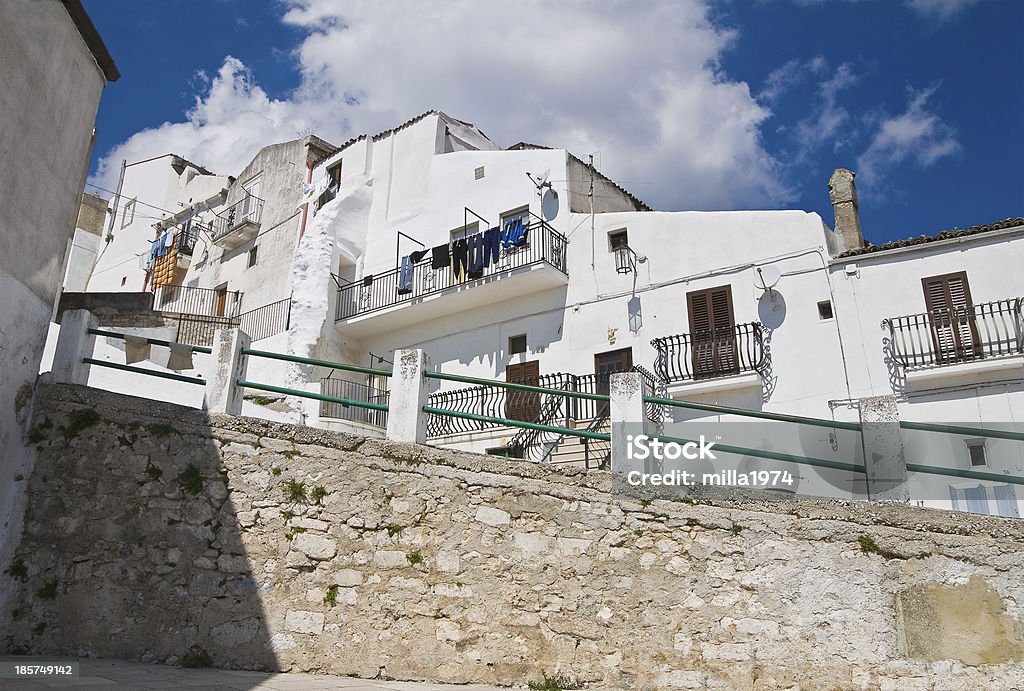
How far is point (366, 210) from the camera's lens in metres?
24.1

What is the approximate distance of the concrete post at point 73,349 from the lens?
8969 mm

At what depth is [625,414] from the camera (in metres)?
8.25

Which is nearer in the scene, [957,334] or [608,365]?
[957,334]

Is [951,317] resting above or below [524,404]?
above

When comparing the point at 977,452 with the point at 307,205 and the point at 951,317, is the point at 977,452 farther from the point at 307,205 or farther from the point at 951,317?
the point at 307,205

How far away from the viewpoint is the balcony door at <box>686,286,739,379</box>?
53.5 feet

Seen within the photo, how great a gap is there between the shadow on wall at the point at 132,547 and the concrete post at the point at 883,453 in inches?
236

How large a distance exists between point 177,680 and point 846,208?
16077 mm

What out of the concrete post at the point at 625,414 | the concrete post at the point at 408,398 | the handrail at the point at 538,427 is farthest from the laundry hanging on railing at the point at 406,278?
the concrete post at the point at 625,414

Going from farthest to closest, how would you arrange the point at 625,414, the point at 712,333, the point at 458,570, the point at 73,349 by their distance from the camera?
the point at 712,333 → the point at 73,349 → the point at 625,414 → the point at 458,570

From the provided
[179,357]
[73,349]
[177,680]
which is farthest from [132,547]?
[179,357]

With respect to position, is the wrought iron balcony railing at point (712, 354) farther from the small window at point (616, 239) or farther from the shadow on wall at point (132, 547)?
the shadow on wall at point (132, 547)

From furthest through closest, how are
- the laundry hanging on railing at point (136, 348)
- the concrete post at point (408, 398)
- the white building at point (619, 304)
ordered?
the white building at point (619, 304) → the laundry hanging on railing at point (136, 348) → the concrete post at point (408, 398)

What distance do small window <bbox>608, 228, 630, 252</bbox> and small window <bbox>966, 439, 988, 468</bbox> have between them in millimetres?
9843
